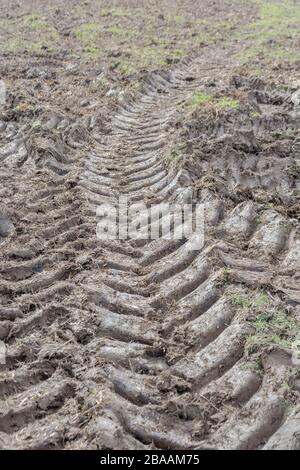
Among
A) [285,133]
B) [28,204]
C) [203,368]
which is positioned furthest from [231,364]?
[285,133]

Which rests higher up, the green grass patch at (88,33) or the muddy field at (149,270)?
the green grass patch at (88,33)

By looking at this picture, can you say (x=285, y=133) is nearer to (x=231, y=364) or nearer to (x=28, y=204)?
(x=28, y=204)

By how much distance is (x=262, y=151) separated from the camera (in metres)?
6.41

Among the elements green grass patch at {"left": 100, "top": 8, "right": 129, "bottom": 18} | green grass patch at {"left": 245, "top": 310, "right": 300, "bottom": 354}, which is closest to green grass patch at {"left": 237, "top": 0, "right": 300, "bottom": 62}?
green grass patch at {"left": 100, "top": 8, "right": 129, "bottom": 18}

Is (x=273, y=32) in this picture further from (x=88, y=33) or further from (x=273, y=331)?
(x=273, y=331)

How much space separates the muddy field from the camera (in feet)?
10.0

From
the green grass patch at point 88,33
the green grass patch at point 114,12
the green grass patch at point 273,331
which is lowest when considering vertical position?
the green grass patch at point 273,331

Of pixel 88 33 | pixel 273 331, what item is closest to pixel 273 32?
pixel 88 33

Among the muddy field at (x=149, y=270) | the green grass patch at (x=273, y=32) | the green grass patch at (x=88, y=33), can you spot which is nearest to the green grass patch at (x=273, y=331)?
the muddy field at (x=149, y=270)

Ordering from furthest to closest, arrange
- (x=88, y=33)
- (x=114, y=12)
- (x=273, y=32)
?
(x=114, y=12) → (x=273, y=32) → (x=88, y=33)

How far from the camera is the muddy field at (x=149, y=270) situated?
3.05 meters

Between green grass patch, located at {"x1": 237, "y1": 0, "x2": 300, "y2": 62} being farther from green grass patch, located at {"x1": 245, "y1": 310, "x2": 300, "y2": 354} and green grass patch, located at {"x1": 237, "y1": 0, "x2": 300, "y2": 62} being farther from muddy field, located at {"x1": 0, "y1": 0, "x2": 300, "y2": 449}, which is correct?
green grass patch, located at {"x1": 245, "y1": 310, "x2": 300, "y2": 354}

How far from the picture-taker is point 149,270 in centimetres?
443

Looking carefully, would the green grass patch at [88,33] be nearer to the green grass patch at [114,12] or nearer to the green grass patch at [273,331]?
the green grass patch at [114,12]
